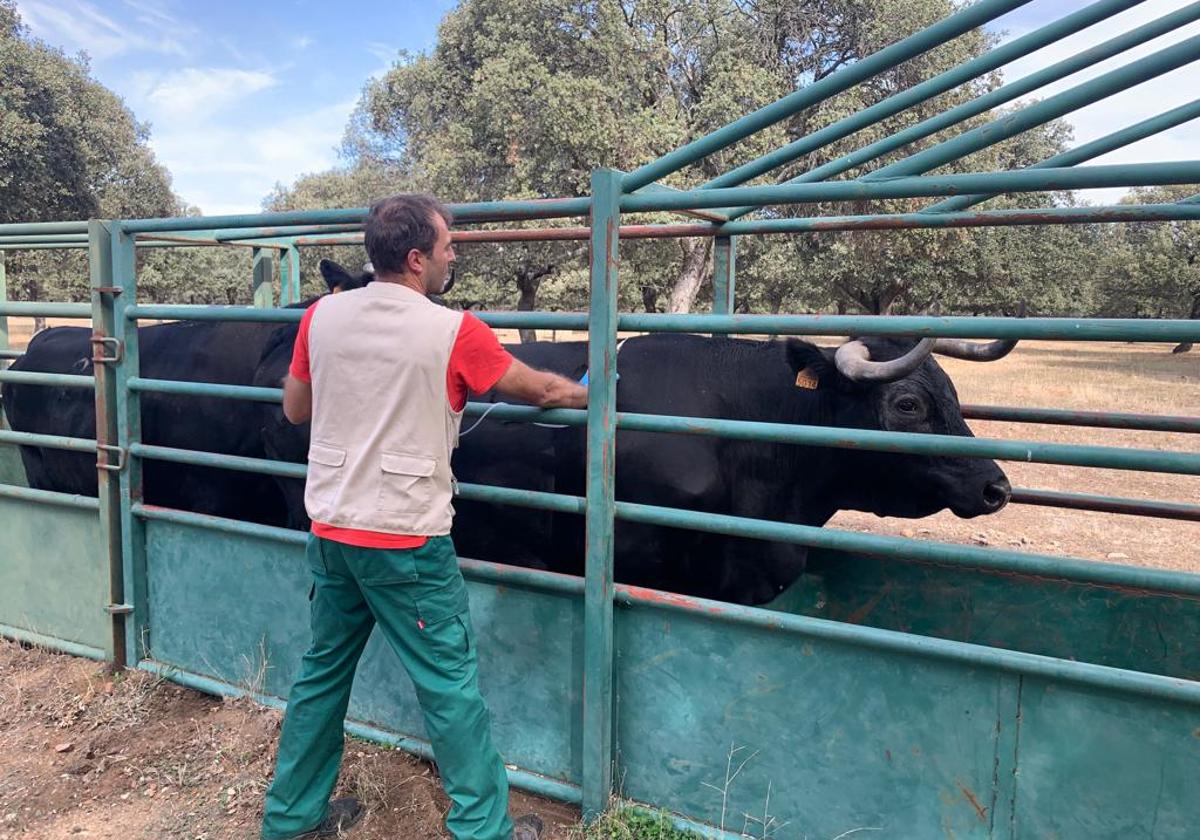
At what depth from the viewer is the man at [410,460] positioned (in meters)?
2.66

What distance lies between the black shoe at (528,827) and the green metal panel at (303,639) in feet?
0.63

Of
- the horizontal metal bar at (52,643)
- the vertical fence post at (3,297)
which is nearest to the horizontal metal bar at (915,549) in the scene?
the horizontal metal bar at (52,643)

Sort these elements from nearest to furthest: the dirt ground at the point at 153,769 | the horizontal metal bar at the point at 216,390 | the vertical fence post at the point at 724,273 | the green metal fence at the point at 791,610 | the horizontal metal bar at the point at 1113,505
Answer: the green metal fence at the point at 791,610, the dirt ground at the point at 153,769, the horizontal metal bar at the point at 216,390, the horizontal metal bar at the point at 1113,505, the vertical fence post at the point at 724,273

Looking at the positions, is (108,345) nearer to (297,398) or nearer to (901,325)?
Result: (297,398)

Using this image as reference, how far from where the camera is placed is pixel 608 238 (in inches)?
118

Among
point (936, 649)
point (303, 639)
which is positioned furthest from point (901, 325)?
point (303, 639)

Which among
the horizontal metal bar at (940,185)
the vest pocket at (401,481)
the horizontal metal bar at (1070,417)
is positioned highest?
the horizontal metal bar at (940,185)

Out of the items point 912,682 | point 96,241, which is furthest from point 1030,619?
point 96,241

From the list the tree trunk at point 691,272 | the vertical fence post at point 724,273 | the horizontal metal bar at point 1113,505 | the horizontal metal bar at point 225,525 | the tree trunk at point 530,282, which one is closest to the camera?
the horizontal metal bar at point 225,525

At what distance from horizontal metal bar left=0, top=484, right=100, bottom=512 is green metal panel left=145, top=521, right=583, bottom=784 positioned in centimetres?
37

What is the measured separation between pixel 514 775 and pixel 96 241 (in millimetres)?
3043

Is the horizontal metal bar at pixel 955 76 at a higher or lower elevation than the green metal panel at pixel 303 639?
higher

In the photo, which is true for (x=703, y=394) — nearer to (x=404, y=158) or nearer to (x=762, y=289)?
(x=762, y=289)

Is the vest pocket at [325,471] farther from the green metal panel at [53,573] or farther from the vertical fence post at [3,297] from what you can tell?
the vertical fence post at [3,297]
